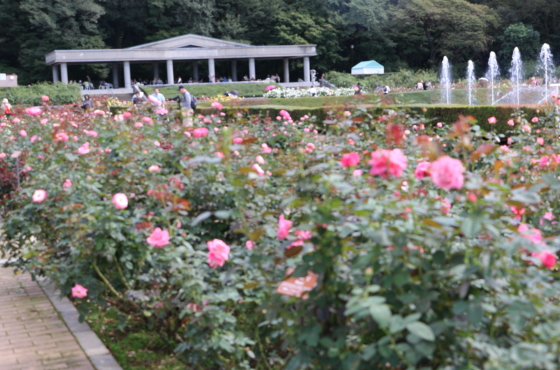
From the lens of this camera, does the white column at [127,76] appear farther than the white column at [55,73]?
No

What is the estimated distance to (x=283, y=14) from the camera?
4847 cm

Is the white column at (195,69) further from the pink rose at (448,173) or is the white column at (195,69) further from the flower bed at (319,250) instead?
the pink rose at (448,173)

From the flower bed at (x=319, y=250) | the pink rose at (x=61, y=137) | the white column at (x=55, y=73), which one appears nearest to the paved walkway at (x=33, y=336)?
the flower bed at (x=319, y=250)

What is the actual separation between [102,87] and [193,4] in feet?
32.3

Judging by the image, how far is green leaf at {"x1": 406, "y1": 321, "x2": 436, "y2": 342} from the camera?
4.92ft

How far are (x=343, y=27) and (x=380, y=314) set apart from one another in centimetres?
5055

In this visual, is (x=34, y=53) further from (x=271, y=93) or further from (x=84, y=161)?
(x=84, y=161)

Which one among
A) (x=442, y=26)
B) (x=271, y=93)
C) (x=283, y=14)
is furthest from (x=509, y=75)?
(x=271, y=93)

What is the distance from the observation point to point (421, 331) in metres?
1.51

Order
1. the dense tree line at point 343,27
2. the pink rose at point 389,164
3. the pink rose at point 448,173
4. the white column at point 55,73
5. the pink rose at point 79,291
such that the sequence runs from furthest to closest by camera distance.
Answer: the dense tree line at point 343,27, the white column at point 55,73, the pink rose at point 79,291, the pink rose at point 389,164, the pink rose at point 448,173

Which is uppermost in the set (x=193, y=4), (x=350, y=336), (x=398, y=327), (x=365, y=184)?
(x=193, y=4)

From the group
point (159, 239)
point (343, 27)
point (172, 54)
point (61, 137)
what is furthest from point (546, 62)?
point (159, 239)

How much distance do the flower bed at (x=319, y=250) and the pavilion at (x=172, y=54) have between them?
3750 centimetres

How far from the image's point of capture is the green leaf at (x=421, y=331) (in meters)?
1.50
